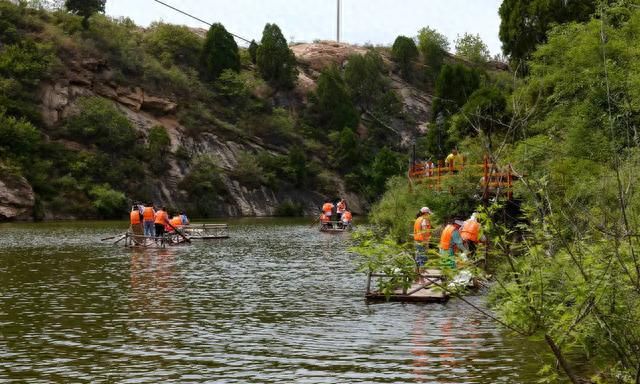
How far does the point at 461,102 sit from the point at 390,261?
7469 cm

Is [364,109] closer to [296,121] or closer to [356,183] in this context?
[296,121]

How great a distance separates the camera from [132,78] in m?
100

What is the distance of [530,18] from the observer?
5762cm

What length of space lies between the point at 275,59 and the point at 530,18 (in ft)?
224

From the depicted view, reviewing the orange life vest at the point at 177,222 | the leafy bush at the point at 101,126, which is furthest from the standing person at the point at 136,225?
the leafy bush at the point at 101,126

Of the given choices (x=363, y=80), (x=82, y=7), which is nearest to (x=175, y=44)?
(x=82, y=7)

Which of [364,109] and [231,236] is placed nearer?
[231,236]

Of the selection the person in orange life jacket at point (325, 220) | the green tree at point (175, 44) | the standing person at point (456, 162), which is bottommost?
the person in orange life jacket at point (325, 220)

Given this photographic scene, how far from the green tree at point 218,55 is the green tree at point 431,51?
135 feet

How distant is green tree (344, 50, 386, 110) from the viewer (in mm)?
129750

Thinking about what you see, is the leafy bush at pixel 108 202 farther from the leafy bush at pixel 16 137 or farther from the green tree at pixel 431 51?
the green tree at pixel 431 51

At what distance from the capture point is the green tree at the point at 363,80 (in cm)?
12975

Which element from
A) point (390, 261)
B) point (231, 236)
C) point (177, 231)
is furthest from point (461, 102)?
point (390, 261)

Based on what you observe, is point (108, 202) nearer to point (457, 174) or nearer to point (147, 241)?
point (147, 241)
